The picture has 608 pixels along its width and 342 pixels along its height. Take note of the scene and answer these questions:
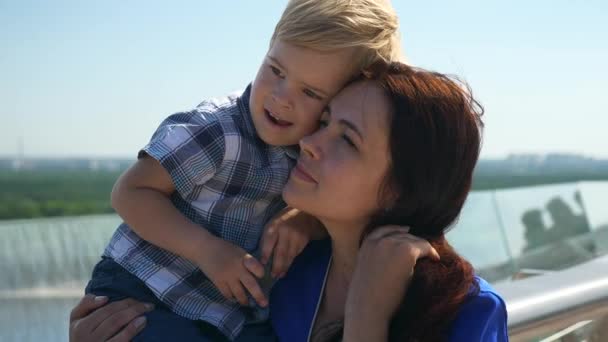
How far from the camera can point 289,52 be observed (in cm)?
168

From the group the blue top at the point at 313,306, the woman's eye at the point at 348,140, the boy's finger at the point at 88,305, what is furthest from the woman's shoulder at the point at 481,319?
the boy's finger at the point at 88,305

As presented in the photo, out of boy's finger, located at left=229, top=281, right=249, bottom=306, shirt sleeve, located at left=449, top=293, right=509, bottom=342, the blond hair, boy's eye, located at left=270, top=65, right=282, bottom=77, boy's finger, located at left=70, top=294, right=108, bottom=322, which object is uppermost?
the blond hair

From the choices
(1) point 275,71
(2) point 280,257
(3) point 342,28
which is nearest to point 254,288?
(2) point 280,257

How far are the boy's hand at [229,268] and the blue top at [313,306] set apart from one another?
16 cm

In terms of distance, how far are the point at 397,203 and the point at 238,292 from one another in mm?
371

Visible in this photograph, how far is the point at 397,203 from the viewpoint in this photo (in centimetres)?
165

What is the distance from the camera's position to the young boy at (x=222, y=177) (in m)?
1.62

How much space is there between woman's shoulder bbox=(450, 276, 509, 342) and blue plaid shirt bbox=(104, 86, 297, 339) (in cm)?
47

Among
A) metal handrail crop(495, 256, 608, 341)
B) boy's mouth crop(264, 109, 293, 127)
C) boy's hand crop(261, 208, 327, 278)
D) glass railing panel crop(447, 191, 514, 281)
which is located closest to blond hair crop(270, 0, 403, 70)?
boy's mouth crop(264, 109, 293, 127)

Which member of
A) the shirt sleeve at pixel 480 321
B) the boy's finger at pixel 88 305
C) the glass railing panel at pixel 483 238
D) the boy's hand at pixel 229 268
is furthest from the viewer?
the glass railing panel at pixel 483 238

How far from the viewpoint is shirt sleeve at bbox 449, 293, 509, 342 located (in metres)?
1.47

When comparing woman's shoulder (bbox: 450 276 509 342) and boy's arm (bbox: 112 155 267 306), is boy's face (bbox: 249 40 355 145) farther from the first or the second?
woman's shoulder (bbox: 450 276 509 342)

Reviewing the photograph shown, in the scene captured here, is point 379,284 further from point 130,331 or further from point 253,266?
point 130,331

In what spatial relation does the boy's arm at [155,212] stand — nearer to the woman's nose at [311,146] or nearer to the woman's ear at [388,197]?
the woman's nose at [311,146]
